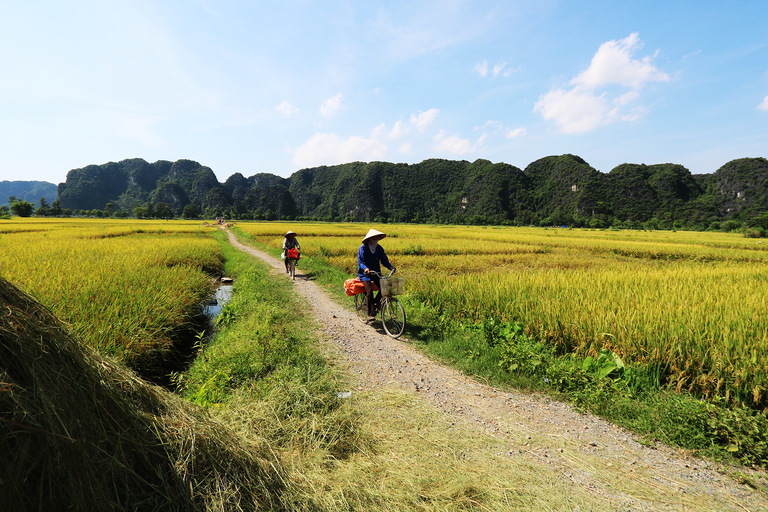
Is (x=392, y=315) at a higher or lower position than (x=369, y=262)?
lower

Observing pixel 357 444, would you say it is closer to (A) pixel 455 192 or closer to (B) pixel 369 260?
(B) pixel 369 260

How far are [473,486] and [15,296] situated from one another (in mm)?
2758

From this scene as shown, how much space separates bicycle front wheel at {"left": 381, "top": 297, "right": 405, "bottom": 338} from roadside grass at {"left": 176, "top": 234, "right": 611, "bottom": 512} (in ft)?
5.39

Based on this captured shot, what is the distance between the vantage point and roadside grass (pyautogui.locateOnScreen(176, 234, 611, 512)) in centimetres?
207

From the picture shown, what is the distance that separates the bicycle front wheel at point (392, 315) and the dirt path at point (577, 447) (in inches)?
41.5

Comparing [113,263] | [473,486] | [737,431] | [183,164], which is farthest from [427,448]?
[183,164]

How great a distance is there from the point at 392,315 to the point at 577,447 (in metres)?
3.38

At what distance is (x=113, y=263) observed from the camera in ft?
25.7

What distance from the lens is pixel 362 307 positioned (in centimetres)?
651

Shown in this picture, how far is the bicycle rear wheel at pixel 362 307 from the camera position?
253 inches

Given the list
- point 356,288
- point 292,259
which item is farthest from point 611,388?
point 292,259

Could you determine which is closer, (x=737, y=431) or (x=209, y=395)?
(x=737, y=431)

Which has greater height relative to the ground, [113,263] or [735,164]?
[735,164]

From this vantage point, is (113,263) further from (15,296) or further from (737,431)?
(737,431)
